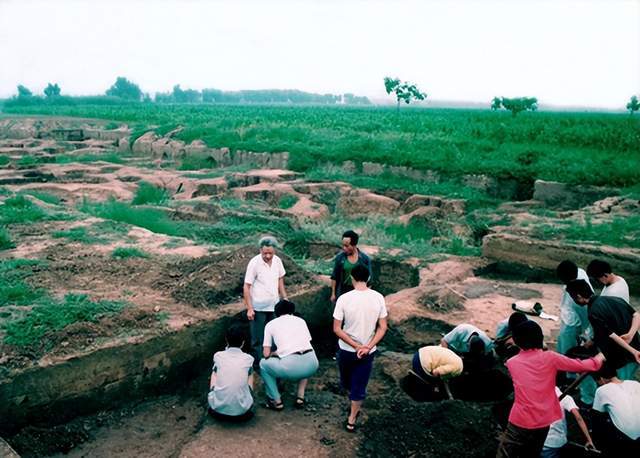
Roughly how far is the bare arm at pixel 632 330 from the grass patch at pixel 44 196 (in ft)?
37.0

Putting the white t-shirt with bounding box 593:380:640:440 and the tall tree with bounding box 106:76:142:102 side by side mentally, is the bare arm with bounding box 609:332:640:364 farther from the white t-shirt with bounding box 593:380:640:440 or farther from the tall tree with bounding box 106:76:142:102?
the tall tree with bounding box 106:76:142:102

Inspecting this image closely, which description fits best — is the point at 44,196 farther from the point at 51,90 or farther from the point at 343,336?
the point at 51,90

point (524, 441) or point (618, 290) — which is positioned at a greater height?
point (618, 290)

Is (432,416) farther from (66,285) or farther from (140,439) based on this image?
(66,285)

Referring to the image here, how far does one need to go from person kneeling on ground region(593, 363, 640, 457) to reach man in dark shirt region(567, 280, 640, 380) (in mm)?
123

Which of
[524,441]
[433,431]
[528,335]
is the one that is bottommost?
[433,431]

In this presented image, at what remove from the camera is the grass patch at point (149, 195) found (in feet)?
42.0

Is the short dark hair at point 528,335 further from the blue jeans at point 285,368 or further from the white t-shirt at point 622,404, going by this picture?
the blue jeans at point 285,368

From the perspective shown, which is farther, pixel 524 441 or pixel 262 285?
pixel 262 285

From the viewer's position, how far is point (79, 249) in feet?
22.8

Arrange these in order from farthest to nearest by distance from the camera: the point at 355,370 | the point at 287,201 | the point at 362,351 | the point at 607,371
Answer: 1. the point at 287,201
2. the point at 355,370
3. the point at 362,351
4. the point at 607,371

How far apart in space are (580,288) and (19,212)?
8.60 metres

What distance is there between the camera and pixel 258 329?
4.86 metres

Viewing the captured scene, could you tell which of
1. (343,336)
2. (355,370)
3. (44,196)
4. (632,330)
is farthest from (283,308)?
(44,196)
